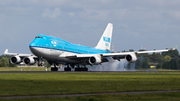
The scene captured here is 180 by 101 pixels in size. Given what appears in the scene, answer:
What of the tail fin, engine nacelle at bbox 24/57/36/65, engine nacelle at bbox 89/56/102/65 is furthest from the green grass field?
the tail fin

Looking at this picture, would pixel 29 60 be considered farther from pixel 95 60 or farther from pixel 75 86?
pixel 75 86

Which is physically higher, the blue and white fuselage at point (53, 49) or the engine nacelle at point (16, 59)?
the blue and white fuselage at point (53, 49)

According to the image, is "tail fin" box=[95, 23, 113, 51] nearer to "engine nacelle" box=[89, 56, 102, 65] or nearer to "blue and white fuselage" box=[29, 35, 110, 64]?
"blue and white fuselage" box=[29, 35, 110, 64]

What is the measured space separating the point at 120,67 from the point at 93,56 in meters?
18.2

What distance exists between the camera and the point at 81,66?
7519 centimetres

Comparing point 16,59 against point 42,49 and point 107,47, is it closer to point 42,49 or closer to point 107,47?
point 42,49

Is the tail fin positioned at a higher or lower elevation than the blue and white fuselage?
higher

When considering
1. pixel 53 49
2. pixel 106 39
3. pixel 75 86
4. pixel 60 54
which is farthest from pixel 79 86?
pixel 106 39

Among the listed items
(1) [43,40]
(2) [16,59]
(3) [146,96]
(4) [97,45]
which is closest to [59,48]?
(1) [43,40]

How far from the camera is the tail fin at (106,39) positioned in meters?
85.2

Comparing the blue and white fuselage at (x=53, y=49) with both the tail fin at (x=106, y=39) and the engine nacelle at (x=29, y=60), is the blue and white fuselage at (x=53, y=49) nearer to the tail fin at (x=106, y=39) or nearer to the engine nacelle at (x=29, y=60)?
the engine nacelle at (x=29, y=60)

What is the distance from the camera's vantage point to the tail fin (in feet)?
279

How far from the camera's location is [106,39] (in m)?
87.2

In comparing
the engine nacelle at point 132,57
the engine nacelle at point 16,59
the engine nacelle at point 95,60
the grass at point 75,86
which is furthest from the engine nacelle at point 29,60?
the grass at point 75,86
